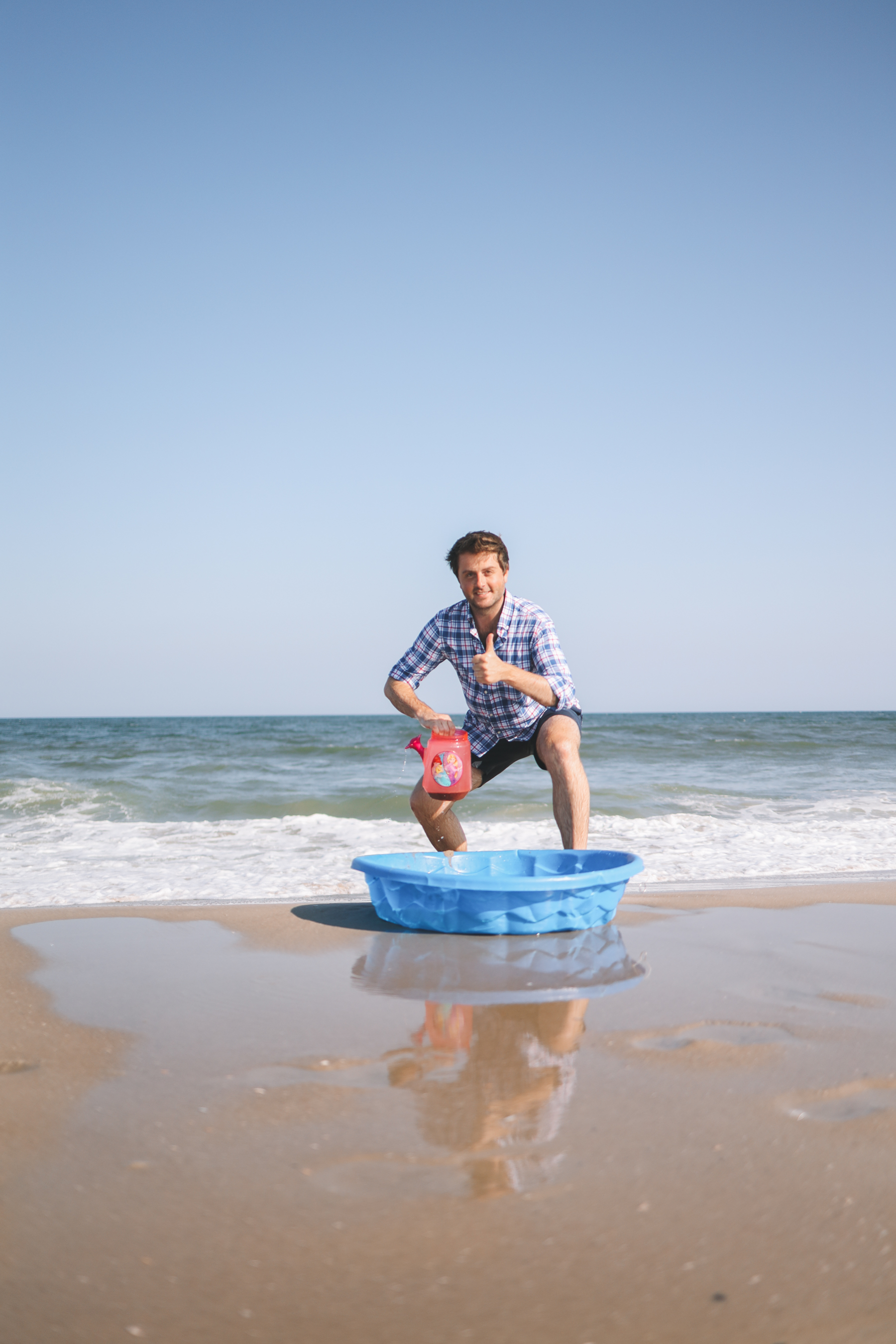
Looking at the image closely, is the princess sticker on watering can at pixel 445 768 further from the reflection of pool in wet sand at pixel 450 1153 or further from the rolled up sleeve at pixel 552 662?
the reflection of pool in wet sand at pixel 450 1153

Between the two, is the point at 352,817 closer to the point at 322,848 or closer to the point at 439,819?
the point at 322,848

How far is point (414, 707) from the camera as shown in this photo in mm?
4402

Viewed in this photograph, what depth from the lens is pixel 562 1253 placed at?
1.27 m

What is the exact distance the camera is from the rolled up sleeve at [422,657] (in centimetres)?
456

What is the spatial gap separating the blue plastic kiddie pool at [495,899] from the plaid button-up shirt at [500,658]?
1.02 meters

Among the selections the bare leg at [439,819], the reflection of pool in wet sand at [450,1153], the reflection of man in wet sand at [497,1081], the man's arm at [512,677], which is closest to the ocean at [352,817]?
the bare leg at [439,819]

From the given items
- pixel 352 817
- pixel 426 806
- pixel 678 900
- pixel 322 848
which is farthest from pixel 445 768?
pixel 352 817

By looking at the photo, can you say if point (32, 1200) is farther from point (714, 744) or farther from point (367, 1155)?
point (714, 744)

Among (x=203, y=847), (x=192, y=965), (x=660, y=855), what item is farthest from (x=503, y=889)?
(x=203, y=847)

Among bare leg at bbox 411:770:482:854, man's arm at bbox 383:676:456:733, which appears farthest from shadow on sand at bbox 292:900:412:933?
man's arm at bbox 383:676:456:733

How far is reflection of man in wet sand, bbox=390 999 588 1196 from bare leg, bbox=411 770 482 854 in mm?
1734

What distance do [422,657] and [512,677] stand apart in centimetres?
76

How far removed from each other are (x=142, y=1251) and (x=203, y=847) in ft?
16.6

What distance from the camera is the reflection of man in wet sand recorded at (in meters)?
1.55
